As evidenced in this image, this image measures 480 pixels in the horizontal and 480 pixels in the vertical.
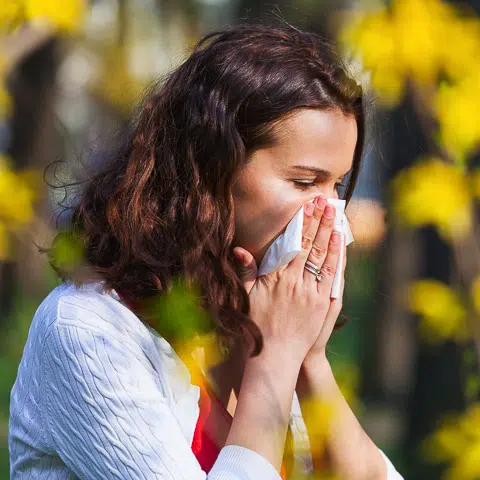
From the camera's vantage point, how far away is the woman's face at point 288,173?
1.93 meters

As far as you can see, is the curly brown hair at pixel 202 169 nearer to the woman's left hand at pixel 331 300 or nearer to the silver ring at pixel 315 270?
the woman's left hand at pixel 331 300

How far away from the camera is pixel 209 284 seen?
190 centimetres

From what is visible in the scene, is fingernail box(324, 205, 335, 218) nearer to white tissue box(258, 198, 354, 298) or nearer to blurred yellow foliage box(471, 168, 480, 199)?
white tissue box(258, 198, 354, 298)

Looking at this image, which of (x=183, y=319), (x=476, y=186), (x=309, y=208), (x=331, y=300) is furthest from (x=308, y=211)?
(x=476, y=186)

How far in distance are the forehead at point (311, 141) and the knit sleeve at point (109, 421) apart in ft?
1.81

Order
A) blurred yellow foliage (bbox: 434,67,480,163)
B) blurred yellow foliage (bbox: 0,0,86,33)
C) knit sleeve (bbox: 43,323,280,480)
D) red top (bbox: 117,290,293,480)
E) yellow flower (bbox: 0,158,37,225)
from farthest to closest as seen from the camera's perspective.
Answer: yellow flower (bbox: 0,158,37,225) → blurred yellow foliage (bbox: 0,0,86,33) → blurred yellow foliage (bbox: 434,67,480,163) → red top (bbox: 117,290,293,480) → knit sleeve (bbox: 43,323,280,480)

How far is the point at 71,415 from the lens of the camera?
5.45ft

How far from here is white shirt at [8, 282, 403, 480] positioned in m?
1.64

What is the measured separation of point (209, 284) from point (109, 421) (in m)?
0.39

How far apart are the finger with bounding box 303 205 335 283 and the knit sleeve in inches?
19.1

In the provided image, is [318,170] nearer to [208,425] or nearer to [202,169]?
[202,169]

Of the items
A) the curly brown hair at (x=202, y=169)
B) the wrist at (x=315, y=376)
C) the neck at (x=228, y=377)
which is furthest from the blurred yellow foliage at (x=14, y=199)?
the wrist at (x=315, y=376)

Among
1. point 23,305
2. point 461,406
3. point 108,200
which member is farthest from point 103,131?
point 23,305

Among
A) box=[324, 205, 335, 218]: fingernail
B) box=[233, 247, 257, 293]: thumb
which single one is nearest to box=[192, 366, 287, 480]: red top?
box=[233, 247, 257, 293]: thumb
